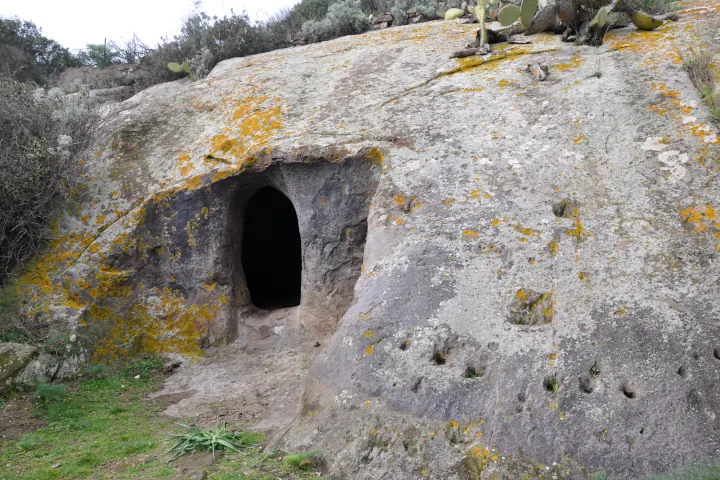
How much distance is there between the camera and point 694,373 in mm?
4074

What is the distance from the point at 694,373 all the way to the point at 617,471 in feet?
2.96

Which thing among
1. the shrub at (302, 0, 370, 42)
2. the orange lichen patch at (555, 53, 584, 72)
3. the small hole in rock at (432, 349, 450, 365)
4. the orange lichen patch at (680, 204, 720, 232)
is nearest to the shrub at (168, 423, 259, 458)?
the small hole in rock at (432, 349, 450, 365)

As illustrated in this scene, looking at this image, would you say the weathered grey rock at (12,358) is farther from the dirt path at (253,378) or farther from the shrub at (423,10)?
the shrub at (423,10)

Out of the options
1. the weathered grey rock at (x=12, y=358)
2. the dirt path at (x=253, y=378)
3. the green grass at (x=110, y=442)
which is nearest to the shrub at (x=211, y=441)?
the green grass at (x=110, y=442)

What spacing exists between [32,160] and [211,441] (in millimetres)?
4702

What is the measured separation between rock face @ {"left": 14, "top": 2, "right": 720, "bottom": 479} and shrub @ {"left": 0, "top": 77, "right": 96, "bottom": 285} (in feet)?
0.90

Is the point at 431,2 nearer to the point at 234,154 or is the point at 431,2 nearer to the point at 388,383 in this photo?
the point at 234,154

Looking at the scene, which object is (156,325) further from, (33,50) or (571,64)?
(33,50)

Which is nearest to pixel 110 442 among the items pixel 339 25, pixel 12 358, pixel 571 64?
pixel 12 358

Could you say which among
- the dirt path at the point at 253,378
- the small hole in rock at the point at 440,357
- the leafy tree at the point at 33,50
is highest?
the leafy tree at the point at 33,50

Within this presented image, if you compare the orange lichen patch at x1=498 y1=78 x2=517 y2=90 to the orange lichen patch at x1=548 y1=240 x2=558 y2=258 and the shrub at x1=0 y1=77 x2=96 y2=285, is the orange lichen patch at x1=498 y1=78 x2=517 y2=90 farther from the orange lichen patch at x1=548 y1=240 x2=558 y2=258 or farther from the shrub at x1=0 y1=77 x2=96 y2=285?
the shrub at x1=0 y1=77 x2=96 y2=285

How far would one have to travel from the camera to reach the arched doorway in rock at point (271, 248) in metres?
10.0

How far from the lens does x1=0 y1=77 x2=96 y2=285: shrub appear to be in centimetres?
716

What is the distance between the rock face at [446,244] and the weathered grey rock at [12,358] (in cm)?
55
